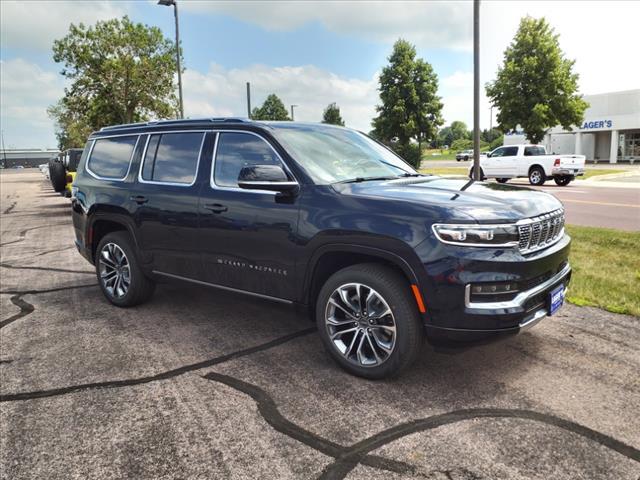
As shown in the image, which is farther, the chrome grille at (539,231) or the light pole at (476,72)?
the light pole at (476,72)

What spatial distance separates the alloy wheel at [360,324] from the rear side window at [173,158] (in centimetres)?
183

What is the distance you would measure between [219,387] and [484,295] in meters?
1.86

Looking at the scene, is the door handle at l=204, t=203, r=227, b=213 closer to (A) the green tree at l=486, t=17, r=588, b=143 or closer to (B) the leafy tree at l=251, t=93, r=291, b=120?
(A) the green tree at l=486, t=17, r=588, b=143

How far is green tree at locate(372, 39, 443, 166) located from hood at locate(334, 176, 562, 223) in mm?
37293

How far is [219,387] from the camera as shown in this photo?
3.51 meters

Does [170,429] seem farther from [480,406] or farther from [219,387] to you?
[480,406]

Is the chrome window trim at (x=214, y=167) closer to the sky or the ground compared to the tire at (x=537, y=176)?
closer to the sky

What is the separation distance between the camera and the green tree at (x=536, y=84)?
32.2m

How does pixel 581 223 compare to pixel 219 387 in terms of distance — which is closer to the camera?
pixel 219 387

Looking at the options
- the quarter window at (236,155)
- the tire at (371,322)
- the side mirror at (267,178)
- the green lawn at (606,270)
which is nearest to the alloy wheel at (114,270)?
the quarter window at (236,155)

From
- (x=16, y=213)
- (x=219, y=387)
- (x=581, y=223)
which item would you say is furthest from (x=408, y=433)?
(x=16, y=213)

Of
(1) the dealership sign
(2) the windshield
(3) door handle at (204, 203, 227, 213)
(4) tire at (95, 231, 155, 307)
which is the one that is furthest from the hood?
(1) the dealership sign

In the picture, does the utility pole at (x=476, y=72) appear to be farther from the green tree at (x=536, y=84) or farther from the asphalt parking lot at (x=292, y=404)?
the green tree at (x=536, y=84)

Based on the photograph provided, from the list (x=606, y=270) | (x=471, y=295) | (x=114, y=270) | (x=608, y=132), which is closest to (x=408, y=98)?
(x=608, y=132)
